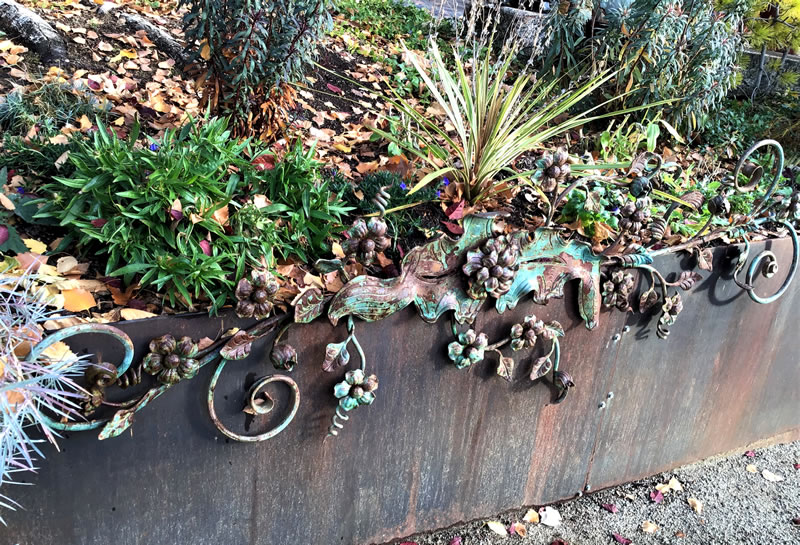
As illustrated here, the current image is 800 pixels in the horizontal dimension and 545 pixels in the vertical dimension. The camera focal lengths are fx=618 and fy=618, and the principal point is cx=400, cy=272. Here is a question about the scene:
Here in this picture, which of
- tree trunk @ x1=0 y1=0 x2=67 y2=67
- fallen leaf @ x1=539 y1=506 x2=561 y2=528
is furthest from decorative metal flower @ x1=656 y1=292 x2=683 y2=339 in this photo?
tree trunk @ x1=0 y1=0 x2=67 y2=67

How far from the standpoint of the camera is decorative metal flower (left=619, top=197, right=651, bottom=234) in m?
2.34

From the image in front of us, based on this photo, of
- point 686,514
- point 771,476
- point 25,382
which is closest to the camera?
point 25,382

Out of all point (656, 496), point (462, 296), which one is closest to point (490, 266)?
point (462, 296)

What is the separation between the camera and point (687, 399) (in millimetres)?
2965

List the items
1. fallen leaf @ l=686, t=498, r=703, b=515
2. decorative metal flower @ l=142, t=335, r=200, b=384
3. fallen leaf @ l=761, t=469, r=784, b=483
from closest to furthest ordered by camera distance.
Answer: decorative metal flower @ l=142, t=335, r=200, b=384, fallen leaf @ l=686, t=498, r=703, b=515, fallen leaf @ l=761, t=469, r=784, b=483

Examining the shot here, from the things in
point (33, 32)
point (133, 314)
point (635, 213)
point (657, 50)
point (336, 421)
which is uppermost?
point (657, 50)

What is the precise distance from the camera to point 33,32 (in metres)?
3.31

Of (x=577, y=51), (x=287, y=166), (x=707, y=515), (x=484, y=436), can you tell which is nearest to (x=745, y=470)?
(x=707, y=515)

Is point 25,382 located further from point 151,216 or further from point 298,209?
point 298,209

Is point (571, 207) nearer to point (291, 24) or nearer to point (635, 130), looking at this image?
point (635, 130)

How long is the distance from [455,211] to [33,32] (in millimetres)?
2575

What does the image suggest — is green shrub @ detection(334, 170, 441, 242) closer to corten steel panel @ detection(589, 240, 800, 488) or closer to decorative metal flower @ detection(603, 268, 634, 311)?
decorative metal flower @ detection(603, 268, 634, 311)

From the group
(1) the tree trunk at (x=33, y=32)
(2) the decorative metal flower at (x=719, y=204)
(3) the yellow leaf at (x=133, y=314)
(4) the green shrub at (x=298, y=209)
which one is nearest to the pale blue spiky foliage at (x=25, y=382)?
(3) the yellow leaf at (x=133, y=314)

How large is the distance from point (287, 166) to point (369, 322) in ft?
2.04
